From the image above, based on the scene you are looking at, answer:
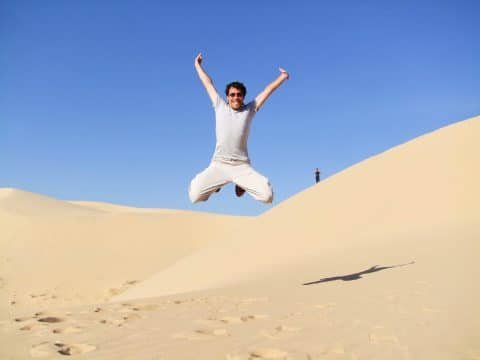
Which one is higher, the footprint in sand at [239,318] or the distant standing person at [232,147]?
the distant standing person at [232,147]

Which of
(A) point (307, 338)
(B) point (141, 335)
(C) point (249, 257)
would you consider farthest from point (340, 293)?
(C) point (249, 257)

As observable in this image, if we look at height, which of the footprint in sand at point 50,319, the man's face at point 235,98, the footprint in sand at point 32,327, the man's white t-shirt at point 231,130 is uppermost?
the man's face at point 235,98

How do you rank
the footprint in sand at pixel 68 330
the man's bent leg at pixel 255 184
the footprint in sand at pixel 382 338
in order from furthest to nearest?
the man's bent leg at pixel 255 184
the footprint in sand at pixel 68 330
the footprint in sand at pixel 382 338

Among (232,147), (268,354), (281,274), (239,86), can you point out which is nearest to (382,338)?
(268,354)

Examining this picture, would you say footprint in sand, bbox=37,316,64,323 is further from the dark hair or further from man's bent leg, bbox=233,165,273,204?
the dark hair

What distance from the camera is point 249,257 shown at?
15.9 meters

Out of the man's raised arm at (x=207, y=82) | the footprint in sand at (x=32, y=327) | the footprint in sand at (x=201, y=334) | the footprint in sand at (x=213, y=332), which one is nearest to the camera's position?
the footprint in sand at (x=201, y=334)

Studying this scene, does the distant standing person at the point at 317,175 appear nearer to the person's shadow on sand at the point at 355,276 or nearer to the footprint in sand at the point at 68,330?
the person's shadow on sand at the point at 355,276

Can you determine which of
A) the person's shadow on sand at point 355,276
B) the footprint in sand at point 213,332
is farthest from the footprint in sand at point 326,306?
the person's shadow on sand at point 355,276

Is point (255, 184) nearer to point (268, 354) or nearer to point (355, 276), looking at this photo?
point (268, 354)

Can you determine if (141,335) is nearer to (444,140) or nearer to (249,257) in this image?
(249,257)

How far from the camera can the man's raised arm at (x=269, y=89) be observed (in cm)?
623

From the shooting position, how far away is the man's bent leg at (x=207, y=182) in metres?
6.13

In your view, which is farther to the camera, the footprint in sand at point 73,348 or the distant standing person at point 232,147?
the distant standing person at point 232,147
